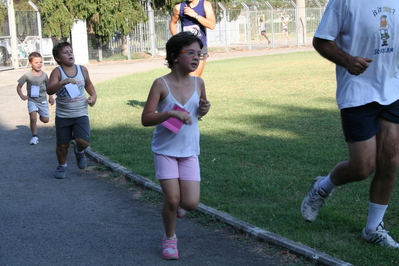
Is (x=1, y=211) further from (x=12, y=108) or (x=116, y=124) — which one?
(x=12, y=108)

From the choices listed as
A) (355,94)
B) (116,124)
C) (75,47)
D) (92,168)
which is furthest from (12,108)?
(75,47)

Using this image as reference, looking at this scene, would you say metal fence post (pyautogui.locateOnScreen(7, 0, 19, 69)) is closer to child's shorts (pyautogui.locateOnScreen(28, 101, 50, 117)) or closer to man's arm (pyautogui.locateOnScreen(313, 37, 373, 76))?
child's shorts (pyautogui.locateOnScreen(28, 101, 50, 117))

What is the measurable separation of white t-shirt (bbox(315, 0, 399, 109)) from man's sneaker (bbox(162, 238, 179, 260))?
1.63 meters

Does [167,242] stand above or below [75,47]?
below

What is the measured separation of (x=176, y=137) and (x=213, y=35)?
126 feet

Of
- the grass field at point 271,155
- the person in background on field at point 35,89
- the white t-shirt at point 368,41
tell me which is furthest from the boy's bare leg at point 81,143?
the white t-shirt at point 368,41

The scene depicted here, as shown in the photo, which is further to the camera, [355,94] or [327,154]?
[327,154]

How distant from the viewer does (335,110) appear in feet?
34.2

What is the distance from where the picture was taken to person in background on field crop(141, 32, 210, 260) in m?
4.12

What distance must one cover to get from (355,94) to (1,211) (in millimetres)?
3653

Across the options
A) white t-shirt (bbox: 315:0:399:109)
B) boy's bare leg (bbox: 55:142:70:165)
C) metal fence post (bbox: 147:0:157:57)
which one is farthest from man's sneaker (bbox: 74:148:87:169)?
metal fence post (bbox: 147:0:157:57)

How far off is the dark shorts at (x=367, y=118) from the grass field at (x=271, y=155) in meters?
0.83

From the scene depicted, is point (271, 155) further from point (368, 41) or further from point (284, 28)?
point (284, 28)

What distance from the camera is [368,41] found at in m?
3.91
